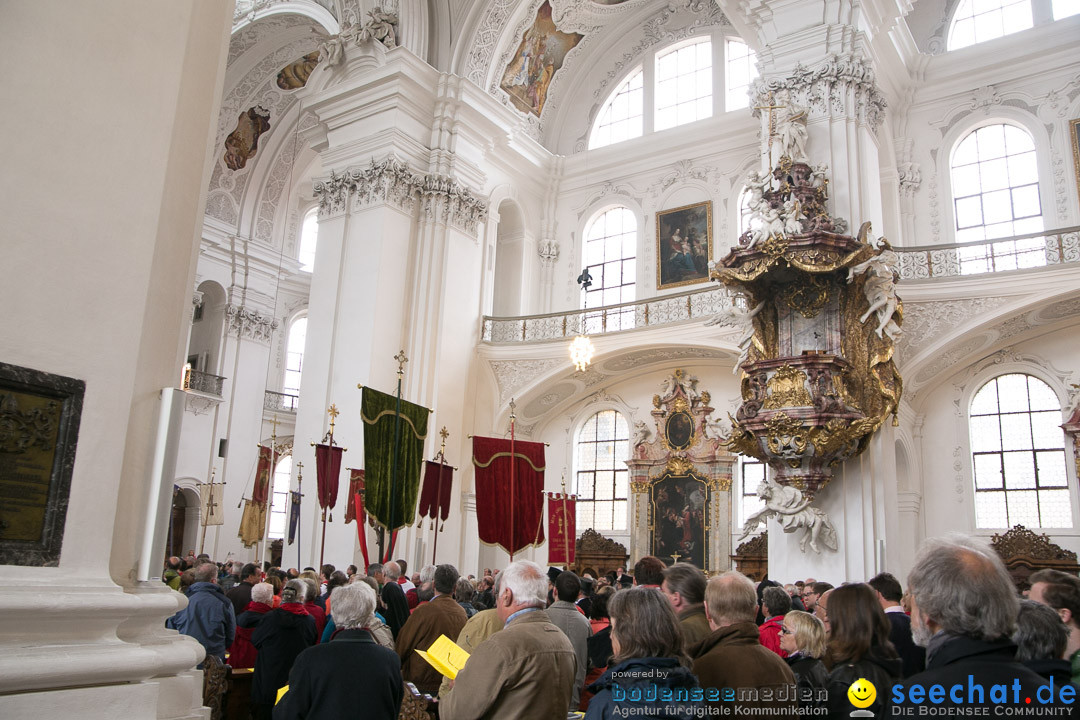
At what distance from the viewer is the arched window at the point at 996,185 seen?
13.4m

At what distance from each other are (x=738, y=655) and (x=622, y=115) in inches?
675

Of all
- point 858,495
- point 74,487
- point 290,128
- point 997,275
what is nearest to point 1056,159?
point 997,275

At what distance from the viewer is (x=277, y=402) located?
70.8ft

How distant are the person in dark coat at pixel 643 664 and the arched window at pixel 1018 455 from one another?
11594mm

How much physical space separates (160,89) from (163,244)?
54 centimetres

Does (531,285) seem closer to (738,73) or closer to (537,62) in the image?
(537,62)

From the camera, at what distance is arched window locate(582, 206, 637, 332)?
17500mm

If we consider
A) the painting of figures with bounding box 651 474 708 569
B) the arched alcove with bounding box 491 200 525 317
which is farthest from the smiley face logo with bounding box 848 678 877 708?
the arched alcove with bounding box 491 200 525 317

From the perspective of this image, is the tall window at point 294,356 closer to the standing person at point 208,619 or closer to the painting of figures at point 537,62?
the painting of figures at point 537,62

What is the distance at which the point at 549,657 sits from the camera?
2.91 meters

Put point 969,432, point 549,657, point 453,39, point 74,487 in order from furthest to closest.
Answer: point 453,39, point 969,432, point 549,657, point 74,487

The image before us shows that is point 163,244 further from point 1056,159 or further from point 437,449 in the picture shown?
point 1056,159

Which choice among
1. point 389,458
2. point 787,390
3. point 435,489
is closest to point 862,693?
point 389,458

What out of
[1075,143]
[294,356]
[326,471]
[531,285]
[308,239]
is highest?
[308,239]
